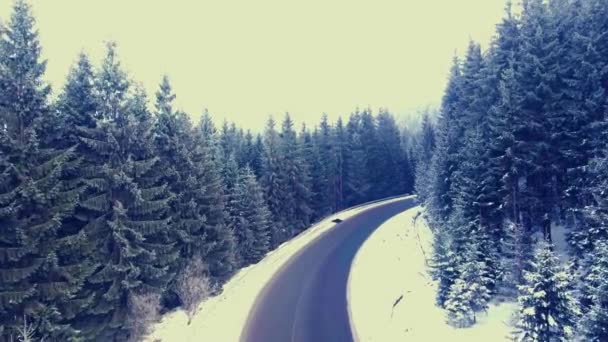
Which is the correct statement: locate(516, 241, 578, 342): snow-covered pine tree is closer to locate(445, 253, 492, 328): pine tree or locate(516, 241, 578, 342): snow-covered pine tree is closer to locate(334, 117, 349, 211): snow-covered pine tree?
locate(445, 253, 492, 328): pine tree

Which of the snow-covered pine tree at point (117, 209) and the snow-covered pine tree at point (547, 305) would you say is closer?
the snow-covered pine tree at point (547, 305)

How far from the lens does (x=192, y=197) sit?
31.9 meters

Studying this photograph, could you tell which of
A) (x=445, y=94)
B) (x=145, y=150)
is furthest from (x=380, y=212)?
(x=145, y=150)

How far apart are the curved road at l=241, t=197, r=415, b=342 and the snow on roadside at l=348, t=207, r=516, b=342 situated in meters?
1.07

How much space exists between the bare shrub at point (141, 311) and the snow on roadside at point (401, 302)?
1227cm

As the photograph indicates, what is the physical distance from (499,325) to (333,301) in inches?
462

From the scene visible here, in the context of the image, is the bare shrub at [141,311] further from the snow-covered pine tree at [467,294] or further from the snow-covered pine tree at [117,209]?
the snow-covered pine tree at [467,294]

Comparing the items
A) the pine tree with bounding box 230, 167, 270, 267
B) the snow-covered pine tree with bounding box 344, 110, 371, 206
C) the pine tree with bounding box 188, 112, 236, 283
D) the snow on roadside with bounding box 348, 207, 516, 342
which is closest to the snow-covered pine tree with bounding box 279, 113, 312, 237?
the pine tree with bounding box 230, 167, 270, 267

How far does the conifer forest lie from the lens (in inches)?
738

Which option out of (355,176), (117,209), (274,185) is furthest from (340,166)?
(117,209)

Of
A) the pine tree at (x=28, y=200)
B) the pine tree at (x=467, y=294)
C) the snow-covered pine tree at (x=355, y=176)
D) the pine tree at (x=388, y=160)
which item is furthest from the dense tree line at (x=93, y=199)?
the pine tree at (x=388, y=160)

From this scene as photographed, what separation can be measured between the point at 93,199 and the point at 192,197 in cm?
907

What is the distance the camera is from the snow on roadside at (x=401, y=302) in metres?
22.7

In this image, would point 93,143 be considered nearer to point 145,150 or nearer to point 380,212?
point 145,150
